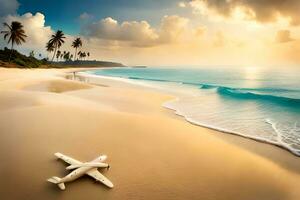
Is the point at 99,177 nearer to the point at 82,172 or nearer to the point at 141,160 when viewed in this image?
the point at 82,172

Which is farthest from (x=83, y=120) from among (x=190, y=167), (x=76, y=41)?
(x=76, y=41)

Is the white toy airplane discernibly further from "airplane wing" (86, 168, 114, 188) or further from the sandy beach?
the sandy beach

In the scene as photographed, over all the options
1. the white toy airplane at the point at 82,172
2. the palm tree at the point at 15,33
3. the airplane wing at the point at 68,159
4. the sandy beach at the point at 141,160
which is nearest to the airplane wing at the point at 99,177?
the white toy airplane at the point at 82,172

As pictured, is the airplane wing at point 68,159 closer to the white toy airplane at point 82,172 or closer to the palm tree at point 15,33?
the white toy airplane at point 82,172

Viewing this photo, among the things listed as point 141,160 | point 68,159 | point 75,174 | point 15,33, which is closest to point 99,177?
point 75,174

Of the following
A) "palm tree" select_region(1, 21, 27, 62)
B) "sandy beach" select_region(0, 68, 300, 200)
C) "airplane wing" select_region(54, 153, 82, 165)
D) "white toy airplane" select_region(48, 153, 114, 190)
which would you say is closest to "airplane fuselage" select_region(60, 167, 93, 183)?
"white toy airplane" select_region(48, 153, 114, 190)

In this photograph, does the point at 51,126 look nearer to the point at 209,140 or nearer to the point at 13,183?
the point at 13,183
